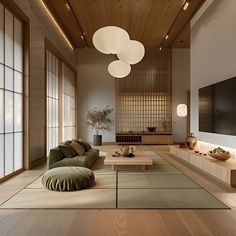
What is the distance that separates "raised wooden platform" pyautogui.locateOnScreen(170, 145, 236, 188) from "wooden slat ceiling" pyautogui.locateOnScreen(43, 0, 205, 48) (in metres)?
3.84

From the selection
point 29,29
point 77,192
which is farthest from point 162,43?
point 77,192

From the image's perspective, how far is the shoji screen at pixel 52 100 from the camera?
7.55 m

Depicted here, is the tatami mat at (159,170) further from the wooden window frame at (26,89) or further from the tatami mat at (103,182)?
the wooden window frame at (26,89)

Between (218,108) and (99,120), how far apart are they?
633 centimetres

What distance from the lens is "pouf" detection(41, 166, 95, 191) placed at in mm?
3779

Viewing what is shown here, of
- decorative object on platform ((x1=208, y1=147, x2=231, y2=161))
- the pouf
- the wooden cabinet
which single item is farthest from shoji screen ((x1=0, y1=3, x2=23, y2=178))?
the wooden cabinet

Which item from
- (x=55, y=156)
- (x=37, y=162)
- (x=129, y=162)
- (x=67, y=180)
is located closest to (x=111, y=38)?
(x=129, y=162)

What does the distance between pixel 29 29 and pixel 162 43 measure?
637 cm

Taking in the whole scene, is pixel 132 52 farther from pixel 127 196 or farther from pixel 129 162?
pixel 127 196

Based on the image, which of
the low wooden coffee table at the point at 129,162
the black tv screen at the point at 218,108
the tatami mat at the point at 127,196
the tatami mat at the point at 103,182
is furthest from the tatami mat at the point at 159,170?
the black tv screen at the point at 218,108

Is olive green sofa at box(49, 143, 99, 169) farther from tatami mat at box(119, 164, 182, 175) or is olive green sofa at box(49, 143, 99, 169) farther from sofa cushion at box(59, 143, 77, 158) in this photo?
tatami mat at box(119, 164, 182, 175)

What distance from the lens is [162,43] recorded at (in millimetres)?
10844

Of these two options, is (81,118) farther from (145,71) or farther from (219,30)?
(219,30)

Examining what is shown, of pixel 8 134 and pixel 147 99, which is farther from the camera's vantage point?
pixel 147 99
